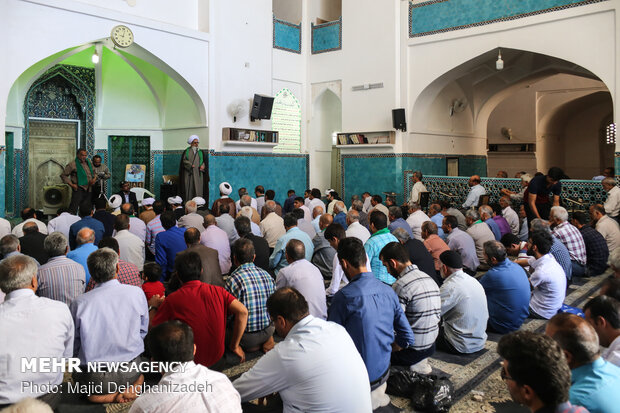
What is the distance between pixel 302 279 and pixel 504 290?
154 cm

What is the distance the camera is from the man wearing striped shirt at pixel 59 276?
125 inches

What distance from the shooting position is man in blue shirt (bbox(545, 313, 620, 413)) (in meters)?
1.69

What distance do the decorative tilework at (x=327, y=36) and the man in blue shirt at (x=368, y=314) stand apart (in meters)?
9.00

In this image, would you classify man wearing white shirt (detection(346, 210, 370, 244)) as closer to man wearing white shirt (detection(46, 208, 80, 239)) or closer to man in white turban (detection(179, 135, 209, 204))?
man wearing white shirt (detection(46, 208, 80, 239))

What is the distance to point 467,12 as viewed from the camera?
9.07 meters

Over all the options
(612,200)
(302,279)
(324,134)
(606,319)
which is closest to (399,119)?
(324,134)

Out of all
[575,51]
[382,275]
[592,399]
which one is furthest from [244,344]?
[575,51]

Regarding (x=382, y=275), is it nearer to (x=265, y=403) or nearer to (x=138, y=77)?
(x=265, y=403)

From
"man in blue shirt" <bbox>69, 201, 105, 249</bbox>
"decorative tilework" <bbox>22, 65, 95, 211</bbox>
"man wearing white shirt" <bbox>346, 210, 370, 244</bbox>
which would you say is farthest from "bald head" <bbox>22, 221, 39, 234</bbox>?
"decorative tilework" <bbox>22, 65, 95, 211</bbox>

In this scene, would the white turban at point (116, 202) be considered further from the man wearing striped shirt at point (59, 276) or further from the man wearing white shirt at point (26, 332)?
the man wearing white shirt at point (26, 332)

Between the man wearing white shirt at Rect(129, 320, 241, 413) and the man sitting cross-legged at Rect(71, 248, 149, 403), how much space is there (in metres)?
1.03

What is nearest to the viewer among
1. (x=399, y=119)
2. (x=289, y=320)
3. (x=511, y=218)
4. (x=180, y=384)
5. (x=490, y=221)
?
(x=180, y=384)

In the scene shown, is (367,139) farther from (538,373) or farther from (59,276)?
(538,373)

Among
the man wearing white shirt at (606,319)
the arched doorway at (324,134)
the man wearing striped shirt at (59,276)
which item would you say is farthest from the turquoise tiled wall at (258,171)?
the man wearing white shirt at (606,319)
